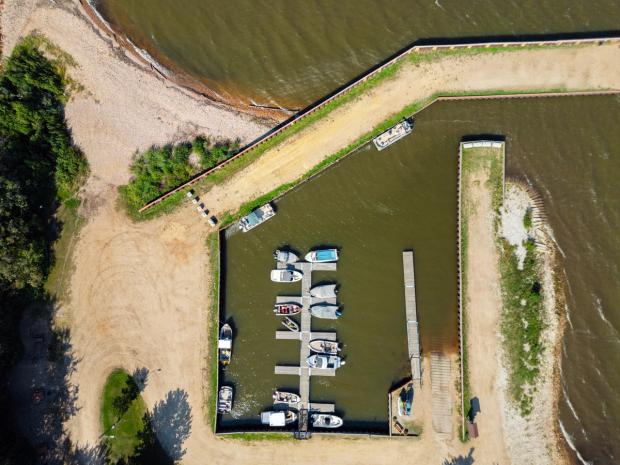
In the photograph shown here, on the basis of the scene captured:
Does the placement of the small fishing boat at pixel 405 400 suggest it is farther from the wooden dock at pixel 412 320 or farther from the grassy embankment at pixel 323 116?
the grassy embankment at pixel 323 116

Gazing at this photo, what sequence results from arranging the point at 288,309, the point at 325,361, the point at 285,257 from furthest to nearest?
the point at 285,257
the point at 288,309
the point at 325,361

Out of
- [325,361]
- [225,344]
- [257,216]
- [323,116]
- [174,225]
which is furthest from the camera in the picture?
[174,225]

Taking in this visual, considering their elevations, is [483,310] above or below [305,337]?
above

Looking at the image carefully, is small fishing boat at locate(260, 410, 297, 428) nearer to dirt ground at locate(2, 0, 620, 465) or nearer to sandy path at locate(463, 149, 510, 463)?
dirt ground at locate(2, 0, 620, 465)

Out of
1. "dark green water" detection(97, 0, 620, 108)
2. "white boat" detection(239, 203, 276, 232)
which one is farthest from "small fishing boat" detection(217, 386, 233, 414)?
"dark green water" detection(97, 0, 620, 108)

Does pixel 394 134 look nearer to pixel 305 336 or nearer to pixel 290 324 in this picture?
pixel 290 324

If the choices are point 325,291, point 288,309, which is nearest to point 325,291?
point 325,291

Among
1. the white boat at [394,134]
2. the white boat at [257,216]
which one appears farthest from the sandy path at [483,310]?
the white boat at [257,216]
